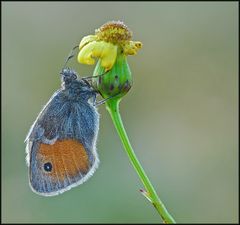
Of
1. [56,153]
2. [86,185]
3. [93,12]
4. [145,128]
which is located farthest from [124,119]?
[56,153]

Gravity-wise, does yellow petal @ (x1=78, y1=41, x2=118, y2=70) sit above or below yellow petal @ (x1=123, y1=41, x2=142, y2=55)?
above

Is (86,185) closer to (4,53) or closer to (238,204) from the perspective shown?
(238,204)

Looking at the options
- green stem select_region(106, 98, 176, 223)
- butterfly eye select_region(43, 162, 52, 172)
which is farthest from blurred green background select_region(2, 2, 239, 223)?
green stem select_region(106, 98, 176, 223)

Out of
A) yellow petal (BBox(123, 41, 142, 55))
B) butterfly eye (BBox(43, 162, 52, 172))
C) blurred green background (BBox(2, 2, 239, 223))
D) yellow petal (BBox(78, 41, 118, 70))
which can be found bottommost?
blurred green background (BBox(2, 2, 239, 223))

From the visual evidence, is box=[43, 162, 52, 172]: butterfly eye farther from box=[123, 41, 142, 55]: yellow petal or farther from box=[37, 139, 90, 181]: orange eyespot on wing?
box=[123, 41, 142, 55]: yellow petal

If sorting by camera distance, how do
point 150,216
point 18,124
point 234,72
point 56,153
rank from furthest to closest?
point 234,72 → point 18,124 → point 150,216 → point 56,153

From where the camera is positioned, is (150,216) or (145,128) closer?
(150,216)

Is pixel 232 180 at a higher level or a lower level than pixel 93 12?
lower
